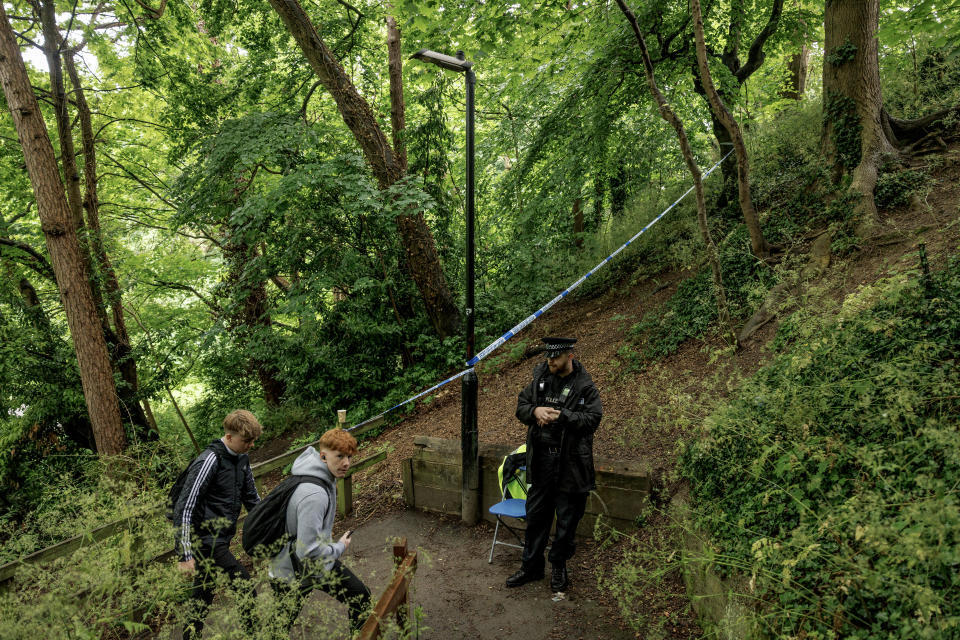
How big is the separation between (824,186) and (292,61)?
10.2 meters

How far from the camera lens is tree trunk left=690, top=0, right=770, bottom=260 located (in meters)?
6.21

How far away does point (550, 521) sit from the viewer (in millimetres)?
4402

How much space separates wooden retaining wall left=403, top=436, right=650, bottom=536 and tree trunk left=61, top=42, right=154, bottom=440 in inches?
293

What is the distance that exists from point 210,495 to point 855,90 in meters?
9.04

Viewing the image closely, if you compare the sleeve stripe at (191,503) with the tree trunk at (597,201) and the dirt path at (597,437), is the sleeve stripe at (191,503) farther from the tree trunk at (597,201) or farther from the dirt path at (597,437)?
→ the tree trunk at (597,201)

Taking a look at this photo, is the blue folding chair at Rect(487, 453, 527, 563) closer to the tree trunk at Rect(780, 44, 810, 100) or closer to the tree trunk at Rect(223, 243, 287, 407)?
the tree trunk at Rect(223, 243, 287, 407)

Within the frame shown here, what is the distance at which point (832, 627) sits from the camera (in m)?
2.26

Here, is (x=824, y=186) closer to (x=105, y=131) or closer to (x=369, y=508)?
(x=369, y=508)

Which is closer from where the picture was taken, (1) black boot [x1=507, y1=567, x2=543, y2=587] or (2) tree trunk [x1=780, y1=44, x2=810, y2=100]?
(1) black boot [x1=507, y1=567, x2=543, y2=587]

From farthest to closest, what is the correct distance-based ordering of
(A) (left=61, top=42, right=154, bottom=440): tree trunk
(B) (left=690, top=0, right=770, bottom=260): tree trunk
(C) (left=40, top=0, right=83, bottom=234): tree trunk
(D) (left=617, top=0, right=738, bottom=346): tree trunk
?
(A) (left=61, top=42, right=154, bottom=440): tree trunk → (C) (left=40, top=0, right=83, bottom=234): tree trunk → (B) (left=690, top=0, right=770, bottom=260): tree trunk → (D) (left=617, top=0, right=738, bottom=346): tree trunk

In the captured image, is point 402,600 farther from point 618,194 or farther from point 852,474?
point 618,194

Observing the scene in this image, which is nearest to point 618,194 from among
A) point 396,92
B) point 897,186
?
point 396,92

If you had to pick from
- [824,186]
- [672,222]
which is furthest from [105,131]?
[824,186]

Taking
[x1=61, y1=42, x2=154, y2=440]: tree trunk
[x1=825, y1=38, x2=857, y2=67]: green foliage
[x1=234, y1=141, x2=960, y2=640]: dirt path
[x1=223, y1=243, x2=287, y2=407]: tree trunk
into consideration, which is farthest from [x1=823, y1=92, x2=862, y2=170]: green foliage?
[x1=61, y1=42, x2=154, y2=440]: tree trunk
